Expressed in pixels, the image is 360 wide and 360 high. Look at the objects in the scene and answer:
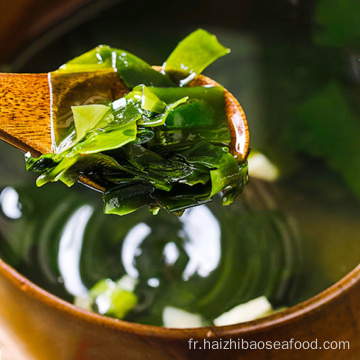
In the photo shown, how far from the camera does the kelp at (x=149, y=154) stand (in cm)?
84

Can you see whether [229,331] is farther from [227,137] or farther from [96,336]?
[227,137]

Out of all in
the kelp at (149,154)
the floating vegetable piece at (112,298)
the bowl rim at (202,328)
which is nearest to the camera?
the bowl rim at (202,328)

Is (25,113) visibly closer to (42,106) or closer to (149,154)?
(42,106)

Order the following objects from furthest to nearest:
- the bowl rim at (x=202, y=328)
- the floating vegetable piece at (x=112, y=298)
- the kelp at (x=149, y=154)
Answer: the floating vegetable piece at (x=112, y=298), the kelp at (x=149, y=154), the bowl rim at (x=202, y=328)

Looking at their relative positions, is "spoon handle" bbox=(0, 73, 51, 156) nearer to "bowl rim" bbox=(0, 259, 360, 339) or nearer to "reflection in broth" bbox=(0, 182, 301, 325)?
"reflection in broth" bbox=(0, 182, 301, 325)

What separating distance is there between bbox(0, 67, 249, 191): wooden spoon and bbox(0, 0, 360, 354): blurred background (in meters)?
0.17

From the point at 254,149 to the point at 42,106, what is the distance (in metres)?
0.62

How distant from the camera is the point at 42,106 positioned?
973 mm

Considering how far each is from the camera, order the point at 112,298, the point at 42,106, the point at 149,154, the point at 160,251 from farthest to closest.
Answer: the point at 160,251, the point at 112,298, the point at 42,106, the point at 149,154

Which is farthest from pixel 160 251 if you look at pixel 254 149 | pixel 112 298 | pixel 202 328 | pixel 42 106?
pixel 202 328

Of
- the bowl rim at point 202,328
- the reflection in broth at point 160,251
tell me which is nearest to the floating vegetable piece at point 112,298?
the reflection in broth at point 160,251

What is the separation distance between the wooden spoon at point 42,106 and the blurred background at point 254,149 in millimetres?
167

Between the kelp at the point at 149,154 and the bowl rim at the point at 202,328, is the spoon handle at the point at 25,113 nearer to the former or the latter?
the kelp at the point at 149,154

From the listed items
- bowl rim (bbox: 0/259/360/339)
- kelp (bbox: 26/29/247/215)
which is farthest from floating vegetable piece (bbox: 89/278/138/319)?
bowl rim (bbox: 0/259/360/339)
